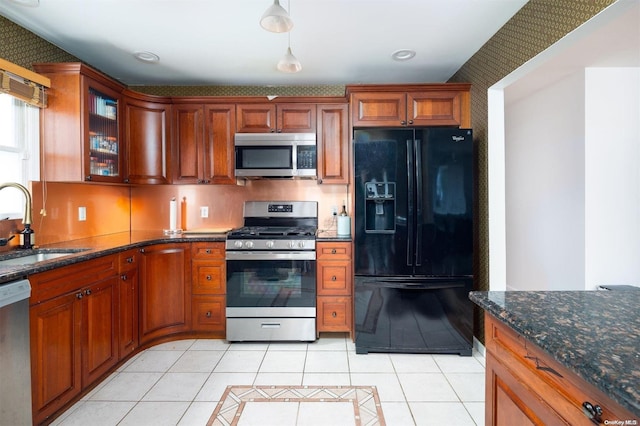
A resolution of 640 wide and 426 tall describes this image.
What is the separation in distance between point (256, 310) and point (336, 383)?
99 cm

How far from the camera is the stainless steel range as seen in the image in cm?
288

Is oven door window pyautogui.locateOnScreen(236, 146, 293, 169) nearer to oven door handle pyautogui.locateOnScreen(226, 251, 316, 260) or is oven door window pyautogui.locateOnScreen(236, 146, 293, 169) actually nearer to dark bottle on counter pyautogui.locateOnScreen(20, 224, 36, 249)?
oven door handle pyautogui.locateOnScreen(226, 251, 316, 260)

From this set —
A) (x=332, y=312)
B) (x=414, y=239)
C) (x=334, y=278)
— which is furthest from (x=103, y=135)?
(x=414, y=239)

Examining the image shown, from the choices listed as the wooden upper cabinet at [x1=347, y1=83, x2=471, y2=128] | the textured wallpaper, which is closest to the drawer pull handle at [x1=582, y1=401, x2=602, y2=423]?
the textured wallpaper

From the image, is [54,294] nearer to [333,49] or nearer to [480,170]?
[333,49]

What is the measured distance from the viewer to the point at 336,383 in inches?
88.4

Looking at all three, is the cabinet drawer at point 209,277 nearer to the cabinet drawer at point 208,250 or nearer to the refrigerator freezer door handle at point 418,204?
the cabinet drawer at point 208,250

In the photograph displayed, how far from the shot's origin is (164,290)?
9.41 ft

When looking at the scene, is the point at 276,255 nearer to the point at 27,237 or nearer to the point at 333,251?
the point at 333,251

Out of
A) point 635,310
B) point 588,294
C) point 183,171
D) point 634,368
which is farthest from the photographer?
point 183,171

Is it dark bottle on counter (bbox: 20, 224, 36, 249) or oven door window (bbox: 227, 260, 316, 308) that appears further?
oven door window (bbox: 227, 260, 316, 308)

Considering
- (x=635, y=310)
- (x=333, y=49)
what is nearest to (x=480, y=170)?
(x=333, y=49)

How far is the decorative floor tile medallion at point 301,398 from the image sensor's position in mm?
1880

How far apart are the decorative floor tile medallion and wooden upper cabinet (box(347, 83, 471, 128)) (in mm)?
2107
